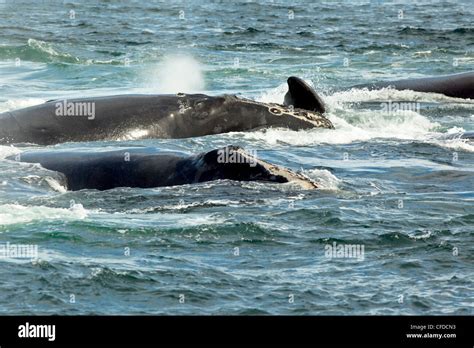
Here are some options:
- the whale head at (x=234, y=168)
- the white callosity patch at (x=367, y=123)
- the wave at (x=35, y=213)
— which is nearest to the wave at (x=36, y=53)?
the white callosity patch at (x=367, y=123)

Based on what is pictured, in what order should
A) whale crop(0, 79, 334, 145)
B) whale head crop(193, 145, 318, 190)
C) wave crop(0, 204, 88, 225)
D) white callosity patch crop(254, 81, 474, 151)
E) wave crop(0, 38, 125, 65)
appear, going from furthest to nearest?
wave crop(0, 38, 125, 65), white callosity patch crop(254, 81, 474, 151), whale crop(0, 79, 334, 145), whale head crop(193, 145, 318, 190), wave crop(0, 204, 88, 225)

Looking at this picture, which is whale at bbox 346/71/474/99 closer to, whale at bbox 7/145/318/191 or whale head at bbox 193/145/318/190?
whale at bbox 7/145/318/191

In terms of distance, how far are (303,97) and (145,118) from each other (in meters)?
2.99

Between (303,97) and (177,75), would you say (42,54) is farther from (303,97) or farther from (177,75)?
(303,97)

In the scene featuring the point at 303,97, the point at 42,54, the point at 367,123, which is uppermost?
the point at 42,54

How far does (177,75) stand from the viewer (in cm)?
3494

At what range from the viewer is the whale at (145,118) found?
19.3 m

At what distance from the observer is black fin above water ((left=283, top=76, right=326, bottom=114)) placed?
68.9 feet

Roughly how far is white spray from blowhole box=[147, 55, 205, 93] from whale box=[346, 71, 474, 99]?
15.0ft

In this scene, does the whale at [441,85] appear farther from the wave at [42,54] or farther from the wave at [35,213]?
the wave at [35,213]

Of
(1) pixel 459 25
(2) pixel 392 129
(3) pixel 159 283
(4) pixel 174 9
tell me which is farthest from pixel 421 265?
(4) pixel 174 9

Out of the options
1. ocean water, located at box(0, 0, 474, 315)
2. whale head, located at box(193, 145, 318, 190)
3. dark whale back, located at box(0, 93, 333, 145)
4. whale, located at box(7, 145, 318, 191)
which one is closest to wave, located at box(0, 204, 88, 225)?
ocean water, located at box(0, 0, 474, 315)

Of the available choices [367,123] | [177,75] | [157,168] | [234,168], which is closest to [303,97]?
[367,123]

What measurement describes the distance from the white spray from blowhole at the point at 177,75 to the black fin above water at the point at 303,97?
8315 mm
